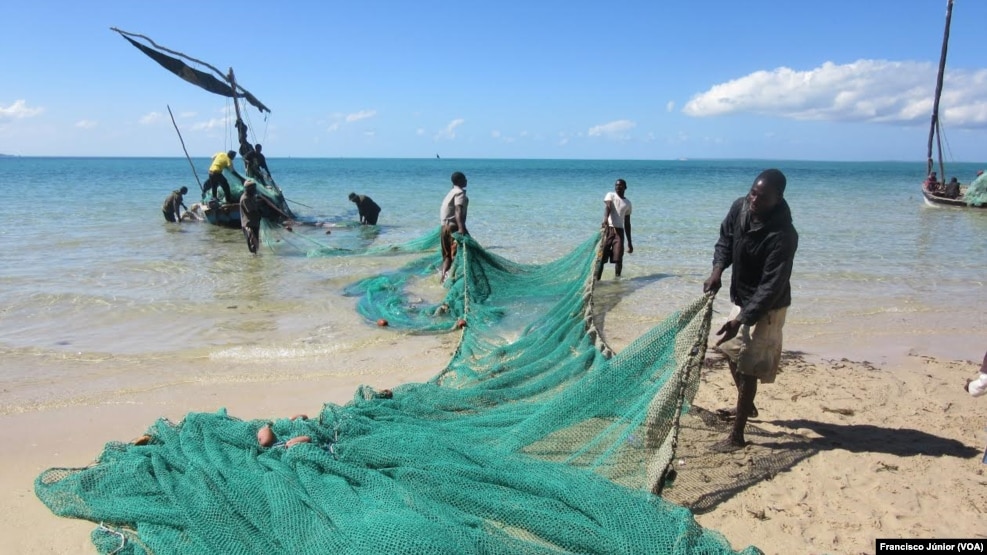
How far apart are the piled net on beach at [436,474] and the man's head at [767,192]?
0.55 metres

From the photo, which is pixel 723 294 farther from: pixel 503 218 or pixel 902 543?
pixel 503 218

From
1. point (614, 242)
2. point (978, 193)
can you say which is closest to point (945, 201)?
point (978, 193)

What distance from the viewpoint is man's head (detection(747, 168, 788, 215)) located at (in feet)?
10.1

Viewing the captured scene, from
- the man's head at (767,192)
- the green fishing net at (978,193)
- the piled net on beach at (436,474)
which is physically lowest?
the piled net on beach at (436,474)

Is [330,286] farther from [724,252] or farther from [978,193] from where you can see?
[978,193]

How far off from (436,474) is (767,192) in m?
2.10

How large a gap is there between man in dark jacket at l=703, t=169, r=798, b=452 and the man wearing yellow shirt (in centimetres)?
1304

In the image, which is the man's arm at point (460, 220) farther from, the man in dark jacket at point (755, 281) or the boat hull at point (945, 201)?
the boat hull at point (945, 201)

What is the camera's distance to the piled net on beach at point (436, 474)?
7.73 feet

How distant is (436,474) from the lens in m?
2.71

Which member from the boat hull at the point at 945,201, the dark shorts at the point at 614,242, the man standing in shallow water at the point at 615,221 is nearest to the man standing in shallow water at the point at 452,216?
the man standing in shallow water at the point at 615,221

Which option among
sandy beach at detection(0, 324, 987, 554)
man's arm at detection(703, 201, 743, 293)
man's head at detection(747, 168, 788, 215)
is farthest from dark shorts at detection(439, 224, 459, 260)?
man's head at detection(747, 168, 788, 215)

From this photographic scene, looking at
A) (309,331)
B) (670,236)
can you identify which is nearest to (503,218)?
(670,236)

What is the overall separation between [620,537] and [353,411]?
5.34ft
